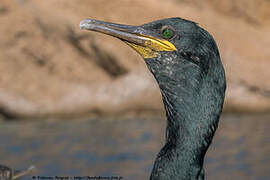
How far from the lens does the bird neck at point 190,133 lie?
259 cm

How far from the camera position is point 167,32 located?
274 centimetres

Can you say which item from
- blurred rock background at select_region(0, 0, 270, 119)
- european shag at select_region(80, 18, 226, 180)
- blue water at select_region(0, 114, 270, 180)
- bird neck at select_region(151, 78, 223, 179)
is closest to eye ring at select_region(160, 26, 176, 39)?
european shag at select_region(80, 18, 226, 180)

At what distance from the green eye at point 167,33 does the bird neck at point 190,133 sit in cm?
26

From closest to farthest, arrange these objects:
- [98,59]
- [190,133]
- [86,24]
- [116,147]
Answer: [190,133] → [86,24] → [116,147] → [98,59]

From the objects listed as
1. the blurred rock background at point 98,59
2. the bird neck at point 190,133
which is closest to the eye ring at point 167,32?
the bird neck at point 190,133

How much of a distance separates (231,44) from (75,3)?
9.28ft

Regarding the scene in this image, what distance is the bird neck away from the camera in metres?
2.59

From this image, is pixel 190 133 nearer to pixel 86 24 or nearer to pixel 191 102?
pixel 191 102

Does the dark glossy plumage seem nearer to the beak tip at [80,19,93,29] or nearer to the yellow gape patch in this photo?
the yellow gape patch

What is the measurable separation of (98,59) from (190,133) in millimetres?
7673

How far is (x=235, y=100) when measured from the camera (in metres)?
9.34

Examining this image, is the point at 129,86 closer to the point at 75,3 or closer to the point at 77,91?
the point at 77,91

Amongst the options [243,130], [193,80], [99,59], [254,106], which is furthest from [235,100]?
[193,80]

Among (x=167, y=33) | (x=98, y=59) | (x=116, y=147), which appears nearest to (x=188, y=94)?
(x=167, y=33)
